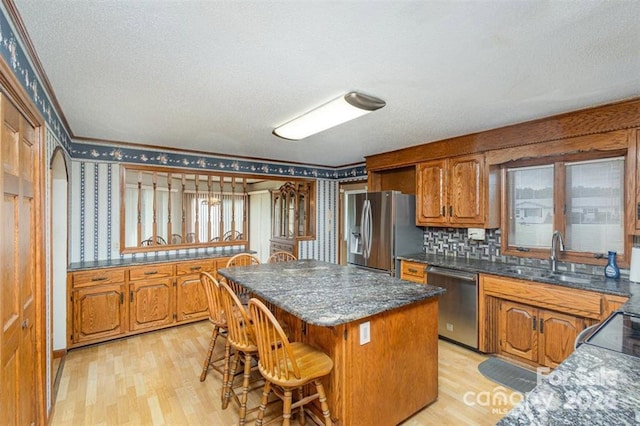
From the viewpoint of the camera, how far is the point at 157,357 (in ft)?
10.2

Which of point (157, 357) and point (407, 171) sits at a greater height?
point (407, 171)

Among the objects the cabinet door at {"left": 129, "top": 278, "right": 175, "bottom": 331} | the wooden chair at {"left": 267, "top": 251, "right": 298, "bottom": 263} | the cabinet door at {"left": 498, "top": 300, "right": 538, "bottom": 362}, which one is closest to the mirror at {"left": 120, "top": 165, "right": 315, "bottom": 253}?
the cabinet door at {"left": 129, "top": 278, "right": 175, "bottom": 331}

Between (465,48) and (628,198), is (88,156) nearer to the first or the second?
(465,48)

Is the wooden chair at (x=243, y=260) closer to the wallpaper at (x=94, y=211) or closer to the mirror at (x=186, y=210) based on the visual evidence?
the mirror at (x=186, y=210)

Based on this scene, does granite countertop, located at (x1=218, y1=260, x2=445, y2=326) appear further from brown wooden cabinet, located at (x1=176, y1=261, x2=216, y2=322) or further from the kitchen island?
brown wooden cabinet, located at (x1=176, y1=261, x2=216, y2=322)

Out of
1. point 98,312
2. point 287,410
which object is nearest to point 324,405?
point 287,410

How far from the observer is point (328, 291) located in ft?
7.29

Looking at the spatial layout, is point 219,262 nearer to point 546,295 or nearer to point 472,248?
point 472,248

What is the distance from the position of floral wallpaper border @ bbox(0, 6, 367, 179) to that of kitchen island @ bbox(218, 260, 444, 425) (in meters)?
1.79

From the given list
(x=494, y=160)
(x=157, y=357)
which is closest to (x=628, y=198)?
(x=494, y=160)

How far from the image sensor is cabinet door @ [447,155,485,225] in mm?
3402

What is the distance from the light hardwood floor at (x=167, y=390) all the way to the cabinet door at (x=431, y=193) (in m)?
1.49

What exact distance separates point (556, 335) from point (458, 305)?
0.86 meters

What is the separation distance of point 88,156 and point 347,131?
10.0ft
